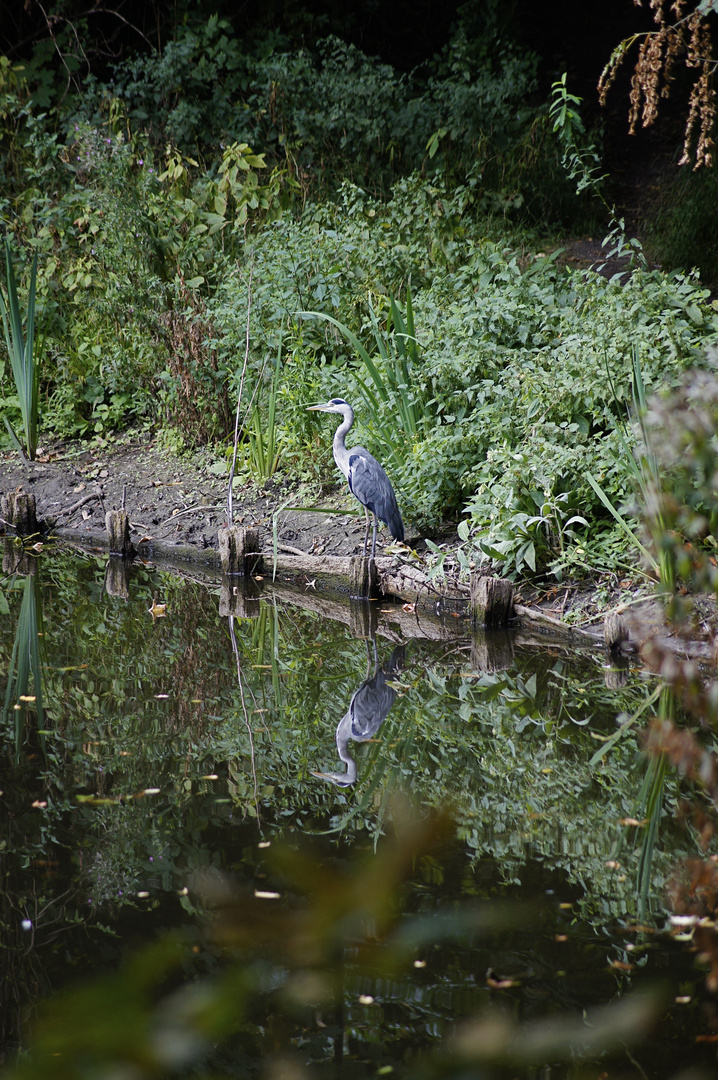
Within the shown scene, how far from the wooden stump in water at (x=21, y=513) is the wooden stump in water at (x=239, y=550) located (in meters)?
1.78

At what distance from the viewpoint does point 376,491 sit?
503 centimetres

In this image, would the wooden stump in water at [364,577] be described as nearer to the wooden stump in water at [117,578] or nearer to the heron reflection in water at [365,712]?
the heron reflection in water at [365,712]

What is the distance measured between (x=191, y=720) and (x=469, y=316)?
308cm

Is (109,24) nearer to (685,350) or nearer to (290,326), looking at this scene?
(290,326)

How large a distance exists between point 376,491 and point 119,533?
216 cm

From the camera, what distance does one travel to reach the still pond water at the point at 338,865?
6.28ft

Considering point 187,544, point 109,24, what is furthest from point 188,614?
point 109,24

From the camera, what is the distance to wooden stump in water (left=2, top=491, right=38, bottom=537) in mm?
6695

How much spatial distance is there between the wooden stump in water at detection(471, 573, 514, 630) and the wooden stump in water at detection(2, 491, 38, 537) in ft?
12.0

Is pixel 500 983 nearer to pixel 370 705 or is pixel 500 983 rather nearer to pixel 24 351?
pixel 370 705

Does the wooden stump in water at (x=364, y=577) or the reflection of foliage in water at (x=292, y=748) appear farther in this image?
the wooden stump in water at (x=364, y=577)

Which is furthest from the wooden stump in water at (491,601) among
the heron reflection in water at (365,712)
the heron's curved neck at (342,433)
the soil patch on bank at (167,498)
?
the heron's curved neck at (342,433)

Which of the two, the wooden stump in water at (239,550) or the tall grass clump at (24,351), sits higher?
the tall grass clump at (24,351)

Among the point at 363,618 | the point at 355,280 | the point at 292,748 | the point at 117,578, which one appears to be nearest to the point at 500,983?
the point at 292,748
